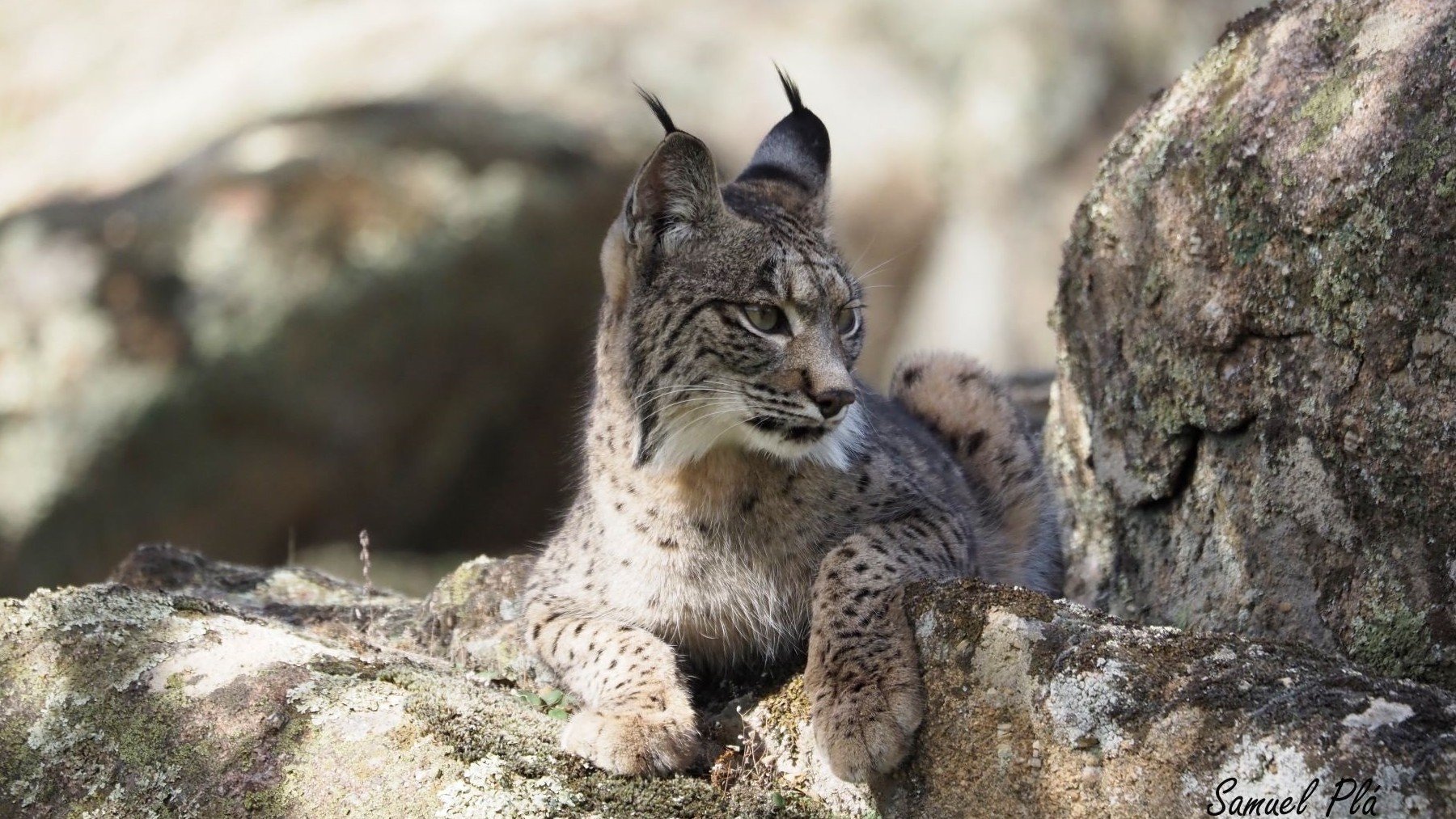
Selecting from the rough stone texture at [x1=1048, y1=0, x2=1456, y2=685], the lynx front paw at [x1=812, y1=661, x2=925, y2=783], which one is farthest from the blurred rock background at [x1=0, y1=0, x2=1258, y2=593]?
the lynx front paw at [x1=812, y1=661, x2=925, y2=783]

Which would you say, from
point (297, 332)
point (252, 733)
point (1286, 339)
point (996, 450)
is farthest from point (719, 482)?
point (297, 332)

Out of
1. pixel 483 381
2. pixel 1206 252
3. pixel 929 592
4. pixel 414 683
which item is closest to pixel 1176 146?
pixel 1206 252

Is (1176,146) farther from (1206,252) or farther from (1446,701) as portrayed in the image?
(1446,701)

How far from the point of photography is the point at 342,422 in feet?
43.5

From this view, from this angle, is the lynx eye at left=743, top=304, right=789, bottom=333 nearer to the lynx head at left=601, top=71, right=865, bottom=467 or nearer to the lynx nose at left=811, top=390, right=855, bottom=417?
the lynx head at left=601, top=71, right=865, bottom=467

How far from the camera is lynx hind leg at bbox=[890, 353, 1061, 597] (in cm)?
570

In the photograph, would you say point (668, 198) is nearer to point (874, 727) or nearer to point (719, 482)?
point (719, 482)

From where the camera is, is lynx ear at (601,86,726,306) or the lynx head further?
lynx ear at (601,86,726,306)

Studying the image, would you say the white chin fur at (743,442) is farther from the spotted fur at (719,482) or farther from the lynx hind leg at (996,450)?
the lynx hind leg at (996,450)

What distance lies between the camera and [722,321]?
14.8ft

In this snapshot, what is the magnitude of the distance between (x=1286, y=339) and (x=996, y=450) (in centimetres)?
200

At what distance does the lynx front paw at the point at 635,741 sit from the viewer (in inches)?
154

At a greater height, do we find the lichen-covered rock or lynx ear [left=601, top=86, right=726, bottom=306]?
lynx ear [left=601, top=86, right=726, bottom=306]

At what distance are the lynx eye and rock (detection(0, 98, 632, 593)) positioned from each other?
9.02 metres
